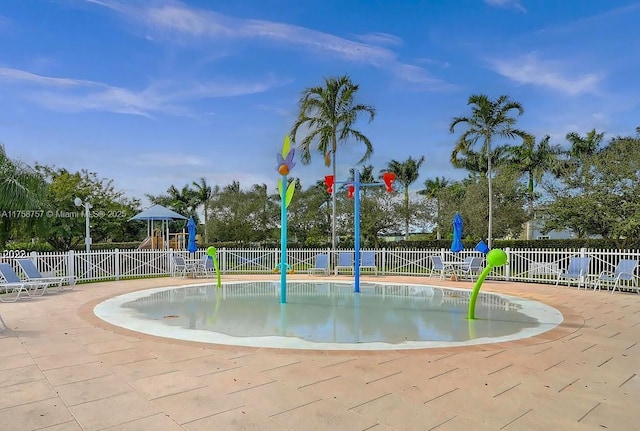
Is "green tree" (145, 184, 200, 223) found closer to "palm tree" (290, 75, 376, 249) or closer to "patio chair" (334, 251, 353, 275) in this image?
"palm tree" (290, 75, 376, 249)

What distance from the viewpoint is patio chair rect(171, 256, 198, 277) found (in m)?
16.0

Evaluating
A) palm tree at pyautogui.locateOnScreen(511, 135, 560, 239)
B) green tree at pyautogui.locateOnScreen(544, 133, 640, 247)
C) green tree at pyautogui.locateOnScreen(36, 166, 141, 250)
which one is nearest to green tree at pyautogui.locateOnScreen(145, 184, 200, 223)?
green tree at pyautogui.locateOnScreen(36, 166, 141, 250)

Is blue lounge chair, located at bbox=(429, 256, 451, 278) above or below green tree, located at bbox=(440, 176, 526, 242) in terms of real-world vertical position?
below

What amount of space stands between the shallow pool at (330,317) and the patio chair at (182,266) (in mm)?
3170

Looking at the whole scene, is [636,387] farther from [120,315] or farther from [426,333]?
[120,315]

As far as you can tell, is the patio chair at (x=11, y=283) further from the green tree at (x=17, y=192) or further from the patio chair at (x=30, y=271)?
the green tree at (x=17, y=192)

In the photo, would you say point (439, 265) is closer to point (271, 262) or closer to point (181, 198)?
point (271, 262)

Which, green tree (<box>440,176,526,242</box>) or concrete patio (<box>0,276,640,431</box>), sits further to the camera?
green tree (<box>440,176,526,242</box>)

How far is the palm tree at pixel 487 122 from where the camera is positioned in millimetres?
19562

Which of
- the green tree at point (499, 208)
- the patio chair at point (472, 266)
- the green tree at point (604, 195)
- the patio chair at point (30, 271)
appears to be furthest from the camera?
the green tree at point (499, 208)

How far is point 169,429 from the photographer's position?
10.9 feet

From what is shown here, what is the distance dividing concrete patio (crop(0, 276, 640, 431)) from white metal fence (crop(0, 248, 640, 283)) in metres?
7.31

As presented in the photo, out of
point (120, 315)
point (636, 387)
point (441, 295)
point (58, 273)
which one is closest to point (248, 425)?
point (636, 387)

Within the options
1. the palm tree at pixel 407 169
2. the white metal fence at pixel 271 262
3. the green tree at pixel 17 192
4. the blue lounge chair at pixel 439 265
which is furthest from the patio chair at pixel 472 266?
the palm tree at pixel 407 169
